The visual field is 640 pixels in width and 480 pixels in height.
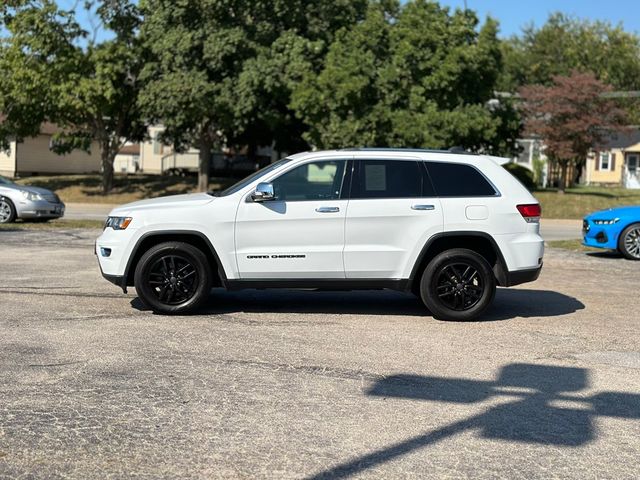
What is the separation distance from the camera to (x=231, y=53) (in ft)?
108

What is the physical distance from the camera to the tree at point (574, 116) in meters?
34.5

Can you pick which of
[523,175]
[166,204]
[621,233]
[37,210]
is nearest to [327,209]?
[166,204]

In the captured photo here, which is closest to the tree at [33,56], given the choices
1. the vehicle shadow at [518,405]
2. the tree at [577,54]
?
the vehicle shadow at [518,405]

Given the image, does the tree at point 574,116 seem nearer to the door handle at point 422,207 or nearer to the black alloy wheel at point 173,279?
the door handle at point 422,207

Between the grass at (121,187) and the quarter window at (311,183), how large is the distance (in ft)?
88.8

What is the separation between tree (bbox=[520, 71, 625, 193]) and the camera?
34469mm

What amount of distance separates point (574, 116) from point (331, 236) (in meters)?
28.3

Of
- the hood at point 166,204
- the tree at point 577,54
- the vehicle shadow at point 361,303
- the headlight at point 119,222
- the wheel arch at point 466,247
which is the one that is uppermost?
the tree at point 577,54

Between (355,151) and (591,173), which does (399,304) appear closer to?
(355,151)

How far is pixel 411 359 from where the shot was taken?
733 centimetres

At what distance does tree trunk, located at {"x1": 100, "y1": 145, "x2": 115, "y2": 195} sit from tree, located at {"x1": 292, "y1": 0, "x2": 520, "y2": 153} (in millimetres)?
9742

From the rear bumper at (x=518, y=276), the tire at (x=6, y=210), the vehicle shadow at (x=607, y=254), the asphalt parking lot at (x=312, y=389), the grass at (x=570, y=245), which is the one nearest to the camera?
the asphalt parking lot at (x=312, y=389)

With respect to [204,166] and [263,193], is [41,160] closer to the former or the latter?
[204,166]

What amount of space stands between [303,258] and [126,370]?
2.85 meters
